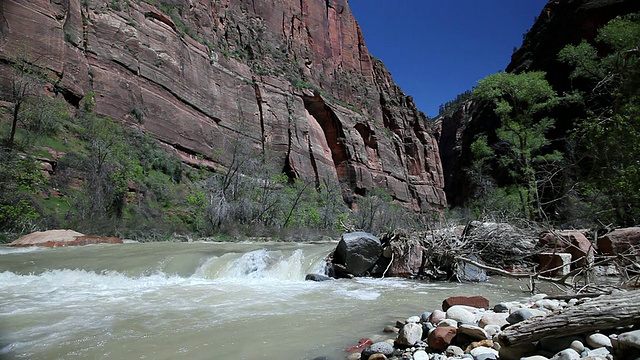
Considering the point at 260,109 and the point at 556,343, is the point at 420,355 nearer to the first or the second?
the point at 556,343

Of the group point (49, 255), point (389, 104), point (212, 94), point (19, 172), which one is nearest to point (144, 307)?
point (49, 255)

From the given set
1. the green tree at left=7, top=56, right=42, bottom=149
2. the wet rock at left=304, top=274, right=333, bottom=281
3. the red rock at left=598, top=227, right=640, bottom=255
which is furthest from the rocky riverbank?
the green tree at left=7, top=56, right=42, bottom=149

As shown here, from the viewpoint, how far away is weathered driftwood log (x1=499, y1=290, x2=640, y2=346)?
98.7 inches

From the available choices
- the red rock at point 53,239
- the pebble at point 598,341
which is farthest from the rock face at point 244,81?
the pebble at point 598,341

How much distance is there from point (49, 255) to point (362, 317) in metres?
9.23

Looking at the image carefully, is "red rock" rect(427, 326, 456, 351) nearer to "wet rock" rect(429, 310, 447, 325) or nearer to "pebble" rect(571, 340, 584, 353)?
"wet rock" rect(429, 310, 447, 325)

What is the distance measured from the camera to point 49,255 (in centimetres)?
998

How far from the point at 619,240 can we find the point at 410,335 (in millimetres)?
6460

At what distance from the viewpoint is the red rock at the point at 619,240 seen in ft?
24.3

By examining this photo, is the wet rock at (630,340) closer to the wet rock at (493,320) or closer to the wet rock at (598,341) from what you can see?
the wet rock at (598,341)

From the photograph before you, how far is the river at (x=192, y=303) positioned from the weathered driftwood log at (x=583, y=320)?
5.49 feet

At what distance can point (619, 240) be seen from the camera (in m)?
7.48

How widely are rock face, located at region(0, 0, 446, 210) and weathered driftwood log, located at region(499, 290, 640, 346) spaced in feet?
80.1

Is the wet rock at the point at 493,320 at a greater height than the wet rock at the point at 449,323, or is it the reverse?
the wet rock at the point at 493,320
